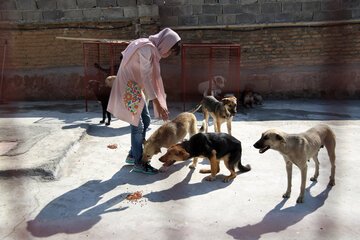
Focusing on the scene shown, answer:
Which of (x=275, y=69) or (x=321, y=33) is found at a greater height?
(x=321, y=33)

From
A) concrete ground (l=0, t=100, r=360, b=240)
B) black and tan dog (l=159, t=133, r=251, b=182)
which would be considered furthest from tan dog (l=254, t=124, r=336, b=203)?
black and tan dog (l=159, t=133, r=251, b=182)

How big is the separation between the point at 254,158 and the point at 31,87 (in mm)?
7503

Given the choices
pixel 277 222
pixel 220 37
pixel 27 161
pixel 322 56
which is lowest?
pixel 277 222

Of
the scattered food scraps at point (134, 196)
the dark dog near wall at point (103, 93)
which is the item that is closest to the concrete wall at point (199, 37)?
the dark dog near wall at point (103, 93)

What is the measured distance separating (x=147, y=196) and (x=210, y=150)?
3.12ft

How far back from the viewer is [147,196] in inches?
142

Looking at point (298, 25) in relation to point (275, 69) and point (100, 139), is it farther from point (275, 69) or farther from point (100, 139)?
point (100, 139)

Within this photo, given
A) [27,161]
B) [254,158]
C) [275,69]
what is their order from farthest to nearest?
[275,69]
[254,158]
[27,161]

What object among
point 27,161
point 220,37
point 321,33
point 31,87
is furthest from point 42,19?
point 321,33

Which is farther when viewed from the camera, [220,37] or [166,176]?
[220,37]

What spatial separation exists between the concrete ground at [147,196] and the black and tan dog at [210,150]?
25 cm

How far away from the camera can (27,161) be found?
4.09 meters

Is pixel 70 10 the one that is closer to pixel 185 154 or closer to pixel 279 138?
pixel 185 154

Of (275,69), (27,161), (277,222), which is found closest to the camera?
(277,222)
